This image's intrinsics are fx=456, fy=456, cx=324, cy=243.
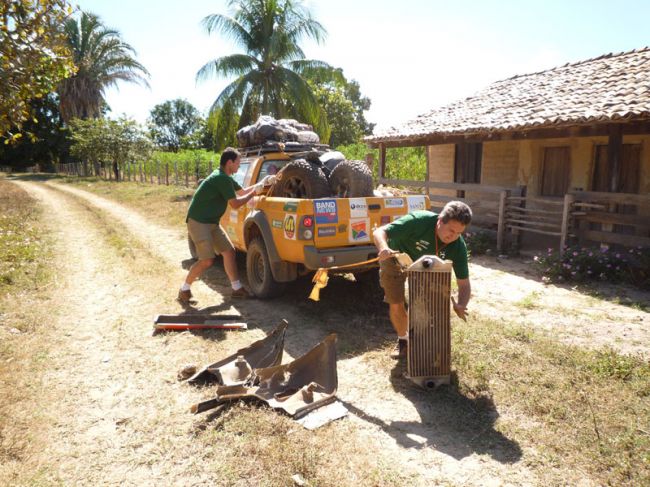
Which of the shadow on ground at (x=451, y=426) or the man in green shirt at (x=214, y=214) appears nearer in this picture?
the shadow on ground at (x=451, y=426)

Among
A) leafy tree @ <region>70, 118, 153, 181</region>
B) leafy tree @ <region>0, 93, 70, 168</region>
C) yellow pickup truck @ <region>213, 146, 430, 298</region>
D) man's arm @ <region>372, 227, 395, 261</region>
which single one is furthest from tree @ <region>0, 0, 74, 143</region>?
leafy tree @ <region>0, 93, 70, 168</region>

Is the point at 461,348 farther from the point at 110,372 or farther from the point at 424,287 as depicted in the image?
the point at 110,372

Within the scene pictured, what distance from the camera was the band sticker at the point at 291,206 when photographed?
5.04 m

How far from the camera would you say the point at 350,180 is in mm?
5668

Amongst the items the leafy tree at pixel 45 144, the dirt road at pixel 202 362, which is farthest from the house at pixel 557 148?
the leafy tree at pixel 45 144

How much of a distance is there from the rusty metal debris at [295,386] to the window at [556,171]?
976cm

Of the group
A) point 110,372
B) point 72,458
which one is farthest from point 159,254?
point 72,458

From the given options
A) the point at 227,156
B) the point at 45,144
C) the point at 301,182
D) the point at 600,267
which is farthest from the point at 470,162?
the point at 45,144

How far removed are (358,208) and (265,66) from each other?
15.1 metres

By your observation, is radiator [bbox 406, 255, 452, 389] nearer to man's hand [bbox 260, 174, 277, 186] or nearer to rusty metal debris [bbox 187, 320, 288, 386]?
rusty metal debris [bbox 187, 320, 288, 386]

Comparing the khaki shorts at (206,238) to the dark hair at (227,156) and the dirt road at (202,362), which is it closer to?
the dirt road at (202,362)

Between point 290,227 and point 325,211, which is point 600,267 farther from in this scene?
point 290,227

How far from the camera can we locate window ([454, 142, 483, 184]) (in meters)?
13.8

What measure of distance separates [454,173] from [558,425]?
12.2 meters
